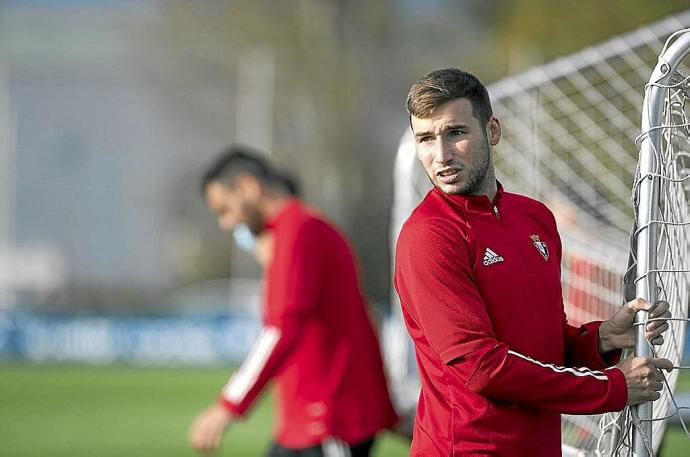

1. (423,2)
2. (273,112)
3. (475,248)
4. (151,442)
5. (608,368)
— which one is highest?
(423,2)

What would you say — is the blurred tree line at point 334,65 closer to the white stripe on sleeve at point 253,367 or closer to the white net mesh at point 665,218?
the white stripe on sleeve at point 253,367

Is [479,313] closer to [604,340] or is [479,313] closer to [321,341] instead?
[604,340]

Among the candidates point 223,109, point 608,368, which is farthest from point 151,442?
point 223,109

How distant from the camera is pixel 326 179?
107 feet

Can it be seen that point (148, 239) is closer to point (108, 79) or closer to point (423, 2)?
point (108, 79)

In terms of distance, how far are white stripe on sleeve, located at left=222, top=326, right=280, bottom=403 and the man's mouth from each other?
214 centimetres

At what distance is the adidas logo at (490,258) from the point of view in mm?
3385

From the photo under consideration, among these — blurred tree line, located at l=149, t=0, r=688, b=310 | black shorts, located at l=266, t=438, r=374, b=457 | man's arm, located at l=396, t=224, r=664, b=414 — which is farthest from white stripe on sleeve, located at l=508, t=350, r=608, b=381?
blurred tree line, located at l=149, t=0, r=688, b=310

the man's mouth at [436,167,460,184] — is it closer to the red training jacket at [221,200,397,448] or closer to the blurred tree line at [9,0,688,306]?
the red training jacket at [221,200,397,448]

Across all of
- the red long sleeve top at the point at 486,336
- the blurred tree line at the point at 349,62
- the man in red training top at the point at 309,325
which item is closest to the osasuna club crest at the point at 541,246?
the red long sleeve top at the point at 486,336

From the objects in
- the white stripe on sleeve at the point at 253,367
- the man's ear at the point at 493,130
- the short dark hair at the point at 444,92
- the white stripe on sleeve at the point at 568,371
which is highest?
the short dark hair at the point at 444,92

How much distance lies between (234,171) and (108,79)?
138 feet

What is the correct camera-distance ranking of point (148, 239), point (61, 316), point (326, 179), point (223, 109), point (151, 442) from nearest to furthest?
point (151, 442), point (61, 316), point (326, 179), point (223, 109), point (148, 239)

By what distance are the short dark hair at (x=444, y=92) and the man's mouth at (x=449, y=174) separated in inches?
5.4
